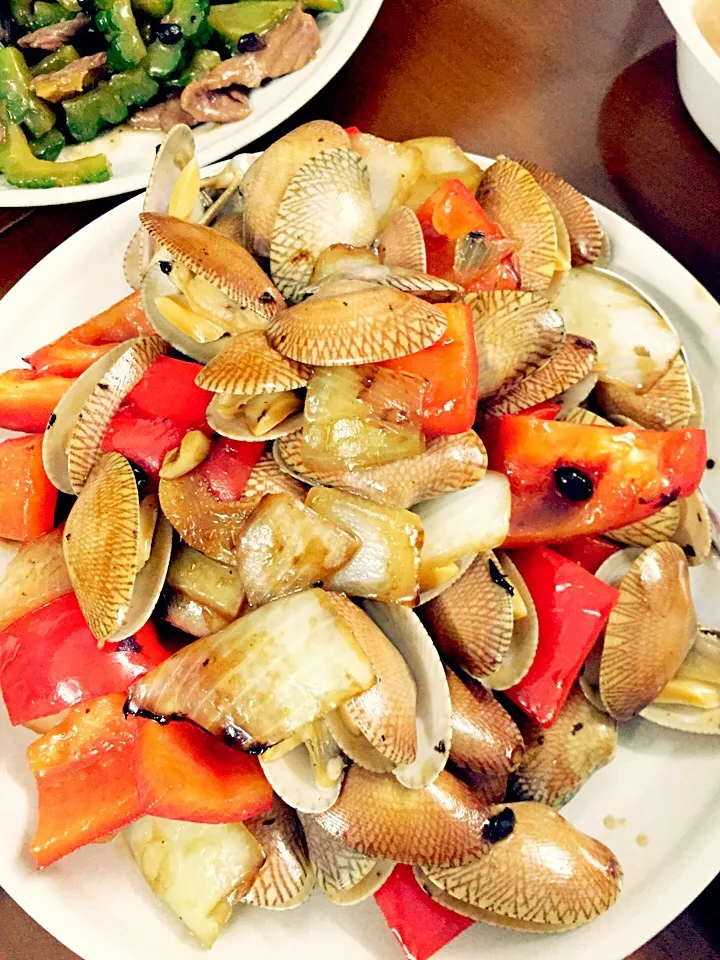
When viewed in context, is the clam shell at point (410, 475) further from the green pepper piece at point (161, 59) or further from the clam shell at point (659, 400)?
the green pepper piece at point (161, 59)

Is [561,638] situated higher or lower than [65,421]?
higher

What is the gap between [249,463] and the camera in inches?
30.8

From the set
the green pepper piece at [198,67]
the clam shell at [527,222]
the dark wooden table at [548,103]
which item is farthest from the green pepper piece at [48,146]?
the clam shell at [527,222]

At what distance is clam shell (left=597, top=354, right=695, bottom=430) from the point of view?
2.89ft

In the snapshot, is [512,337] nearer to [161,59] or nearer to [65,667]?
[65,667]

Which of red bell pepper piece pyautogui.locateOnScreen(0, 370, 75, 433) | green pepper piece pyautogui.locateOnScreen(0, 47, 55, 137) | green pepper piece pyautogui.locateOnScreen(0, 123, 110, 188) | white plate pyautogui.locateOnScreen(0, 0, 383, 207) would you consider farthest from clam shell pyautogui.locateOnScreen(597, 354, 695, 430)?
green pepper piece pyautogui.locateOnScreen(0, 47, 55, 137)

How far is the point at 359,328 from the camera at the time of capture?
27.5 inches

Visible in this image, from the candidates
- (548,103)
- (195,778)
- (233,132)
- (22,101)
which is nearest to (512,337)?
(195,778)

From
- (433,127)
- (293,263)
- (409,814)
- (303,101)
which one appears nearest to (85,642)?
(409,814)

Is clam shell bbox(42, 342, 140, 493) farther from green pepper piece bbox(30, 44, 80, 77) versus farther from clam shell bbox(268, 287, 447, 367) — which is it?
green pepper piece bbox(30, 44, 80, 77)

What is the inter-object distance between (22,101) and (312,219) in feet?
2.91

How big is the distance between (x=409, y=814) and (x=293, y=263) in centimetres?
59

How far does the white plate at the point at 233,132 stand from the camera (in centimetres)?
125

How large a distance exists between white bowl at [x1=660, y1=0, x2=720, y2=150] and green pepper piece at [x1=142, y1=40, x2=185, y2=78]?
843 mm
